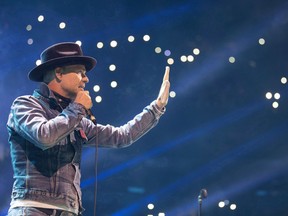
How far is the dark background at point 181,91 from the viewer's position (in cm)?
433

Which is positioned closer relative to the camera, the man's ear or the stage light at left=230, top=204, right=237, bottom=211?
the man's ear

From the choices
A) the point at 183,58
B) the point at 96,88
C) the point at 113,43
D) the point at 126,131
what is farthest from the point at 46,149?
the point at 183,58

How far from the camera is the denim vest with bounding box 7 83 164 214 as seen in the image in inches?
72.6

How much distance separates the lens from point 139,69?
445cm

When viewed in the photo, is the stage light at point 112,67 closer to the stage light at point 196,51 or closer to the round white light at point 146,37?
the round white light at point 146,37

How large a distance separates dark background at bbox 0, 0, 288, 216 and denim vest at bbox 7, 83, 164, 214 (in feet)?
7.53

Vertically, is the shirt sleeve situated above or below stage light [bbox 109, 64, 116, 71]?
below

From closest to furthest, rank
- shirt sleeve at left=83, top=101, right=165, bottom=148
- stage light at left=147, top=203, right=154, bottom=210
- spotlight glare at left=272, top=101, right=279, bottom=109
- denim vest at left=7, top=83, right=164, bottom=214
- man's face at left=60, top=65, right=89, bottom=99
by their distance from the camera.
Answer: denim vest at left=7, top=83, right=164, bottom=214 → man's face at left=60, top=65, right=89, bottom=99 → shirt sleeve at left=83, top=101, right=165, bottom=148 → stage light at left=147, top=203, right=154, bottom=210 → spotlight glare at left=272, top=101, right=279, bottom=109

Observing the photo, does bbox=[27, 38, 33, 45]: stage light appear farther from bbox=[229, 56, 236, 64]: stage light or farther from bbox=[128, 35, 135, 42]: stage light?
bbox=[229, 56, 236, 64]: stage light

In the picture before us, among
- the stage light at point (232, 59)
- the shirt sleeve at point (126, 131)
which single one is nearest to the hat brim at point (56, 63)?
the shirt sleeve at point (126, 131)

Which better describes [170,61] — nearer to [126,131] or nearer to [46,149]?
[126,131]

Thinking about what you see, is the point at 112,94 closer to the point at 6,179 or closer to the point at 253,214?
the point at 6,179

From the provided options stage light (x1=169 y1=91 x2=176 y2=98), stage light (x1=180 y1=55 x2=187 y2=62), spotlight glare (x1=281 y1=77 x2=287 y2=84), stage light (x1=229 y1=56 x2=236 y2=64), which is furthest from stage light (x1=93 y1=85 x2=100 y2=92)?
spotlight glare (x1=281 y1=77 x2=287 y2=84)

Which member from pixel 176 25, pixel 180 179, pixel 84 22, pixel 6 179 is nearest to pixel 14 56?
pixel 84 22
